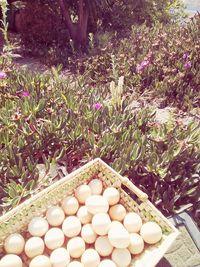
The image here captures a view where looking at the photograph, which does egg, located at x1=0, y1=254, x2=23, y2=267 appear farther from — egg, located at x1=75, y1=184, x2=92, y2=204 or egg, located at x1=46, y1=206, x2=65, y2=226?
egg, located at x1=75, y1=184, x2=92, y2=204

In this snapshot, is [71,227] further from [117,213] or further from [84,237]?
[117,213]

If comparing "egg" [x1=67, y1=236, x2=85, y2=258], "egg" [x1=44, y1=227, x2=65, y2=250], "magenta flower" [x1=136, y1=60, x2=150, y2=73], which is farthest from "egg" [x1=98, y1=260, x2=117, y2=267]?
"magenta flower" [x1=136, y1=60, x2=150, y2=73]

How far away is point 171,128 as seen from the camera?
2.54 metres

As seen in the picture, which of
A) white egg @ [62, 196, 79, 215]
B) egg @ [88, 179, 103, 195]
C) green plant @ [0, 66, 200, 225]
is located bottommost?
green plant @ [0, 66, 200, 225]

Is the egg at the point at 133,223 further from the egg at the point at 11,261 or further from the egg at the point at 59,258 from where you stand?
the egg at the point at 11,261

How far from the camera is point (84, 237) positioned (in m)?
1.69

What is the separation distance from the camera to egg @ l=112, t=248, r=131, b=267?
160 centimetres

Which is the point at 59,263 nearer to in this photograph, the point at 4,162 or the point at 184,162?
the point at 4,162

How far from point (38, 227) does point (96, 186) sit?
14.7 inches

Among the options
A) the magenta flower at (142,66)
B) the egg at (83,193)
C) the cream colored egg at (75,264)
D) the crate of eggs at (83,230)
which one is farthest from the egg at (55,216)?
the magenta flower at (142,66)

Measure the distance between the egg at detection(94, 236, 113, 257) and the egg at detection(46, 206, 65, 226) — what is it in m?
0.22

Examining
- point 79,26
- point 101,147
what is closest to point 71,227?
point 101,147

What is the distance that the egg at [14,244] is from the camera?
1.62m

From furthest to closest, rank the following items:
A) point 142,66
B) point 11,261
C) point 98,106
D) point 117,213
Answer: point 142,66 → point 98,106 → point 117,213 → point 11,261
